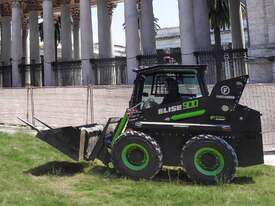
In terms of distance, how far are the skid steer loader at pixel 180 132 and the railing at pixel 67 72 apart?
2182 cm

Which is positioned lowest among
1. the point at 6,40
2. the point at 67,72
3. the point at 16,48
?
the point at 67,72

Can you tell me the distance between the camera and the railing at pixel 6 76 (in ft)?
120

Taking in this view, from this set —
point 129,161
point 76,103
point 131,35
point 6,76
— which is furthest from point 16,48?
point 129,161

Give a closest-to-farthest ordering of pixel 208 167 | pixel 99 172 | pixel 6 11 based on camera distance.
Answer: pixel 208 167 < pixel 99 172 < pixel 6 11

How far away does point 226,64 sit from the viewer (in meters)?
23.3

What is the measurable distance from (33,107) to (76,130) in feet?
33.5

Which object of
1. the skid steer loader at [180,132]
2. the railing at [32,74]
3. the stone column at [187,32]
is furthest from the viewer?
the railing at [32,74]

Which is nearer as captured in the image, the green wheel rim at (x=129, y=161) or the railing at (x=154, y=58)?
the green wheel rim at (x=129, y=161)

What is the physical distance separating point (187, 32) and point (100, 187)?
57.4ft

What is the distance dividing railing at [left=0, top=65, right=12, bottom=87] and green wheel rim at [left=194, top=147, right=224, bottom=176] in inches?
1185

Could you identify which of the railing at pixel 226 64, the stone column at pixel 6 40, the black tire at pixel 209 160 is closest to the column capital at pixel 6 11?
the stone column at pixel 6 40

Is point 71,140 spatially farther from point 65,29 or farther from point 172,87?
point 65,29

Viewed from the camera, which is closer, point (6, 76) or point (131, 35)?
point (131, 35)

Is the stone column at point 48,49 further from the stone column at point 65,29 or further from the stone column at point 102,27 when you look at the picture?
the stone column at point 65,29
